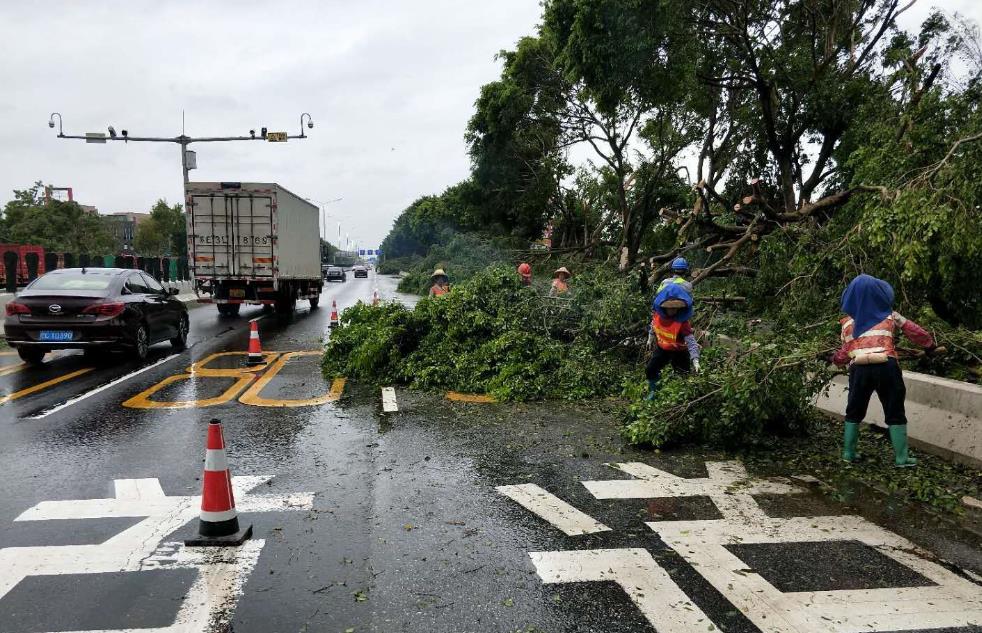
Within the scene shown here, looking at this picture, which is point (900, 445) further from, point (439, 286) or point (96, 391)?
point (96, 391)

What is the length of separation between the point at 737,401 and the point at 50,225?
53.6 m

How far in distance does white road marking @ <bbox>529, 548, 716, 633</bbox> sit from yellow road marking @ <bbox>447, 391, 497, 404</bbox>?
167 inches

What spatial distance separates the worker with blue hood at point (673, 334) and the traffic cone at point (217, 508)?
451cm

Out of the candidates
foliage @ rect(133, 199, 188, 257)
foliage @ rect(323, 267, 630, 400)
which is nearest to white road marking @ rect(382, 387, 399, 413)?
foliage @ rect(323, 267, 630, 400)

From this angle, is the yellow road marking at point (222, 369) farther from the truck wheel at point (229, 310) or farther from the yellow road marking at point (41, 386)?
the truck wheel at point (229, 310)

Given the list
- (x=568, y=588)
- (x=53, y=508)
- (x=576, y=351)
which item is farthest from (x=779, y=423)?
(x=53, y=508)

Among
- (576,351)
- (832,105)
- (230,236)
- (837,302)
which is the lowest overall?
(576,351)

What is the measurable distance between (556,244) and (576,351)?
93.4 ft

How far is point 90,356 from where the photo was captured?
35.9 feet

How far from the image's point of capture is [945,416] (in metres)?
5.60

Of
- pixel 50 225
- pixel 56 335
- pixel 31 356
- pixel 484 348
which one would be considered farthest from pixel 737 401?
pixel 50 225

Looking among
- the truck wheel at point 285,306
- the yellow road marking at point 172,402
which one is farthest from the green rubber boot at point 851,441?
the truck wheel at point 285,306

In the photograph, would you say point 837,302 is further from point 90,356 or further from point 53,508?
point 90,356

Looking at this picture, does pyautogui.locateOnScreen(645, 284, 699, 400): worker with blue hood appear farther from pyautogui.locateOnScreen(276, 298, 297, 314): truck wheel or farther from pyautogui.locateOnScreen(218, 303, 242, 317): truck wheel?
pyautogui.locateOnScreen(218, 303, 242, 317): truck wheel
